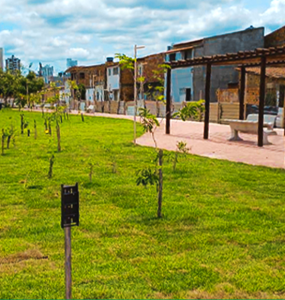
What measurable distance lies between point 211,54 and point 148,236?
34.1 metres

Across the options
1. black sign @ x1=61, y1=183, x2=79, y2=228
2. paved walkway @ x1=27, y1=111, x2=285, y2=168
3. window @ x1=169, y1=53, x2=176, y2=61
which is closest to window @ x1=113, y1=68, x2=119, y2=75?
window @ x1=169, y1=53, x2=176, y2=61

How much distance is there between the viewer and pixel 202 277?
3709 mm

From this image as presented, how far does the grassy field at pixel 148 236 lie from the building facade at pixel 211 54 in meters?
28.6

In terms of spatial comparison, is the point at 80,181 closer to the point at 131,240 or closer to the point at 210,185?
the point at 210,185

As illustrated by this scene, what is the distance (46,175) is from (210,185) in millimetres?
2969

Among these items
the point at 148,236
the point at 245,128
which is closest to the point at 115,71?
the point at 245,128

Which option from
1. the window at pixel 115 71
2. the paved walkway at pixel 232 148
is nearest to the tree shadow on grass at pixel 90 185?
the paved walkway at pixel 232 148

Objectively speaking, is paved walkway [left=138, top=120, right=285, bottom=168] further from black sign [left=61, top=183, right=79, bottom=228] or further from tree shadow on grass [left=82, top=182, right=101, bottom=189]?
black sign [left=61, top=183, right=79, bottom=228]

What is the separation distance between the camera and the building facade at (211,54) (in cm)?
3538

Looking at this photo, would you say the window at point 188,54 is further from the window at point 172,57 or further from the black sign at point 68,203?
the black sign at point 68,203

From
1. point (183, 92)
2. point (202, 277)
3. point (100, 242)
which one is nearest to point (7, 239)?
point (100, 242)

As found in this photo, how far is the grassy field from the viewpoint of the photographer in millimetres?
3576

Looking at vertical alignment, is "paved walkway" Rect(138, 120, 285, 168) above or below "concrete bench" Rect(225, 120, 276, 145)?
below

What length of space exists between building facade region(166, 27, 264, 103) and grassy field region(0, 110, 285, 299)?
2859 cm
